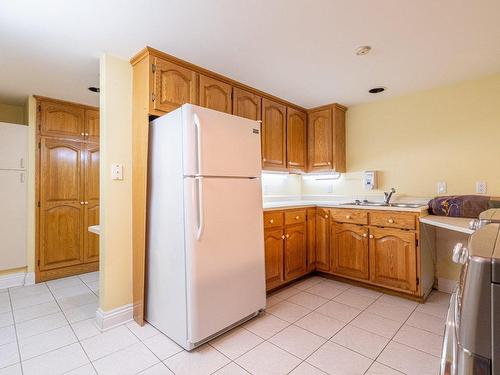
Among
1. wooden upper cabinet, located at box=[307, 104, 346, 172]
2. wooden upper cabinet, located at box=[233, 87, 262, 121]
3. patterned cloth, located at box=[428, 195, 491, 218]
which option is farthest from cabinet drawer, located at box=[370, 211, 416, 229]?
wooden upper cabinet, located at box=[233, 87, 262, 121]

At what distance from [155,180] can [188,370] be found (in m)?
1.29

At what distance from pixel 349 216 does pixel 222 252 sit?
1.58m

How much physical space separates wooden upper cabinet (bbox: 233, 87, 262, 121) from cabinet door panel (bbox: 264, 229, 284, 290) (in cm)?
122

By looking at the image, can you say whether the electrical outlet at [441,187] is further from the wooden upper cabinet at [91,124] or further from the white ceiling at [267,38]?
the wooden upper cabinet at [91,124]

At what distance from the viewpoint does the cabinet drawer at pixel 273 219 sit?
2561 mm

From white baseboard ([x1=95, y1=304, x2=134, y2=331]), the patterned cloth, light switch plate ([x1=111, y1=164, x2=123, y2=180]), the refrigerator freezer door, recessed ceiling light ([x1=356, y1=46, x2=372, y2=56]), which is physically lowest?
white baseboard ([x1=95, y1=304, x2=134, y2=331])

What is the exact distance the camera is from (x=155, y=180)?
2.08m

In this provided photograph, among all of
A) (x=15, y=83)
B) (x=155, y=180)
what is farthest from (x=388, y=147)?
(x=15, y=83)

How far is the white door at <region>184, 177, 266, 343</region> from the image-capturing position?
1755mm

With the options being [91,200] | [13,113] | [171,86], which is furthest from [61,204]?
[171,86]

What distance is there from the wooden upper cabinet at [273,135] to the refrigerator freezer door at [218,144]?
826 mm

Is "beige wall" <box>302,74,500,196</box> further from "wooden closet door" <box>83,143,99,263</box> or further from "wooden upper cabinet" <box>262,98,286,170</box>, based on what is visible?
"wooden closet door" <box>83,143,99,263</box>

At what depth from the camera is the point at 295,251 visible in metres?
2.90

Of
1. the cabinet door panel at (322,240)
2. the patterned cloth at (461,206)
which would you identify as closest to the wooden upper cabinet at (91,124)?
the cabinet door panel at (322,240)
